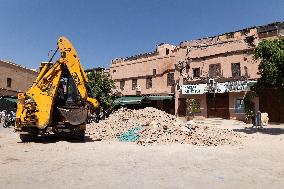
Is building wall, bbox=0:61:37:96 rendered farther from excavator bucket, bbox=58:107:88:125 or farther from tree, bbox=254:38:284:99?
tree, bbox=254:38:284:99

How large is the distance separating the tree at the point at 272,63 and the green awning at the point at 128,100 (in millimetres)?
17938

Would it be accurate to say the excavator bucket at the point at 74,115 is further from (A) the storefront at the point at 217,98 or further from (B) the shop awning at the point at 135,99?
(B) the shop awning at the point at 135,99

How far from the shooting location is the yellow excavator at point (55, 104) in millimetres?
12898

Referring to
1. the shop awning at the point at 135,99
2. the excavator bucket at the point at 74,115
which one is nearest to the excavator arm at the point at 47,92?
the excavator bucket at the point at 74,115

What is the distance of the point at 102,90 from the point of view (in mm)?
34438

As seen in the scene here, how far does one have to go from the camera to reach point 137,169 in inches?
309

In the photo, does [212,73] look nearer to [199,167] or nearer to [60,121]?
[60,121]

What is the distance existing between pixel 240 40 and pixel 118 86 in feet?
56.3

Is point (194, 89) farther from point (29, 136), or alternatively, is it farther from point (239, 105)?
point (29, 136)

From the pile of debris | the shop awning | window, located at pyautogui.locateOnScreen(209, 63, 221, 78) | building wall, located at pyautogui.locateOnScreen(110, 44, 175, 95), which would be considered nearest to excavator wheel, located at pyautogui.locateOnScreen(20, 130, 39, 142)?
the pile of debris

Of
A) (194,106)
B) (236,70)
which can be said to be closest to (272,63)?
(236,70)

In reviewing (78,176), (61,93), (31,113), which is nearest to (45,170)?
(78,176)

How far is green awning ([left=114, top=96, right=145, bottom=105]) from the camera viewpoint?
34.9 m

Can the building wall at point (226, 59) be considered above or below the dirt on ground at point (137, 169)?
above
